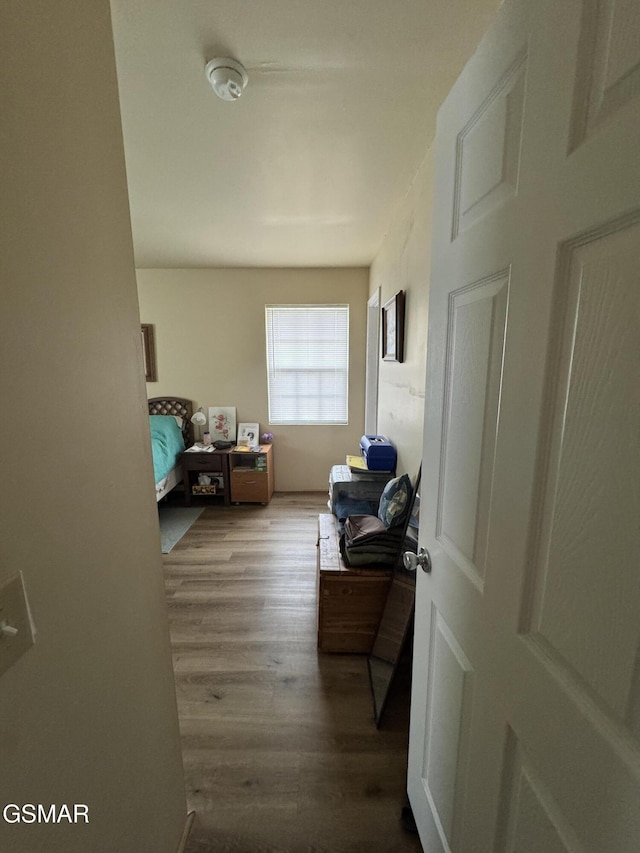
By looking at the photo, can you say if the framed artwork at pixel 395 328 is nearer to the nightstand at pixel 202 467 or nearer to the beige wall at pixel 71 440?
the beige wall at pixel 71 440

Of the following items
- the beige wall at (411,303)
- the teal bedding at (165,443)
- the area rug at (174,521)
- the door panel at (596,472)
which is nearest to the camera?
the door panel at (596,472)

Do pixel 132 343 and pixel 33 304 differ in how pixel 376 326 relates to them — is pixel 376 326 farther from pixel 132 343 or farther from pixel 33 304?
pixel 33 304

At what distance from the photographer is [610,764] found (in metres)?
0.43

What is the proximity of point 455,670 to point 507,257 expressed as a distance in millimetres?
922

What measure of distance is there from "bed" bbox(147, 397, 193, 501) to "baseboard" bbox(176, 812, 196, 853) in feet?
7.28

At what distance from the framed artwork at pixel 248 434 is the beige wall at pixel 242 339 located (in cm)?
11

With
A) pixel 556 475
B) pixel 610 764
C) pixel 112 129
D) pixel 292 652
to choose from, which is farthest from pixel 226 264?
pixel 610 764

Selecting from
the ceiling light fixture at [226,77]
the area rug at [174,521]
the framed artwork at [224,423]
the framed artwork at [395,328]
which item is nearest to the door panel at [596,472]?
the ceiling light fixture at [226,77]

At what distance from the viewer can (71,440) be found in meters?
0.60

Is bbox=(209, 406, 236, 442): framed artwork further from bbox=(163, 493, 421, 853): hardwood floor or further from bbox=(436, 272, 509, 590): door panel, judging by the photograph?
bbox=(436, 272, 509, 590): door panel

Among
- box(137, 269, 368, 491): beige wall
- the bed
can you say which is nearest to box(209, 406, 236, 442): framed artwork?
box(137, 269, 368, 491): beige wall

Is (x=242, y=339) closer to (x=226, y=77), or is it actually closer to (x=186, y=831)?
(x=226, y=77)
